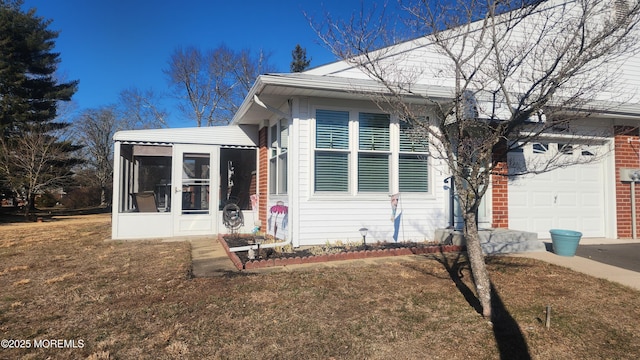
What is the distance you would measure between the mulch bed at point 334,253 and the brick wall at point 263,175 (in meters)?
2.11

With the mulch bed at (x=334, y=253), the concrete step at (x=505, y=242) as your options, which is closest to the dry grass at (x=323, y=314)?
the mulch bed at (x=334, y=253)

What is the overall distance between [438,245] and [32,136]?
70.7ft

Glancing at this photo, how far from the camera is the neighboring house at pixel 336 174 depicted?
6.82 metres

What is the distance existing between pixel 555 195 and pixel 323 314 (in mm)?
6558

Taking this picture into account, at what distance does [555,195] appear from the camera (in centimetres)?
798

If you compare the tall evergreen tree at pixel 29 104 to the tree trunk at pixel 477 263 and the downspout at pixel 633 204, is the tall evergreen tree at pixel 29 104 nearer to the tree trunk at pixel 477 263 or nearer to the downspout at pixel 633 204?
the tree trunk at pixel 477 263

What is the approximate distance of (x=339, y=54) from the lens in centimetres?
458

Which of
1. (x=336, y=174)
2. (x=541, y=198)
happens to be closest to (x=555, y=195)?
(x=541, y=198)

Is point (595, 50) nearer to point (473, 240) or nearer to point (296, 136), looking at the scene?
point (473, 240)

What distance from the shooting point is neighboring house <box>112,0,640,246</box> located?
269 inches

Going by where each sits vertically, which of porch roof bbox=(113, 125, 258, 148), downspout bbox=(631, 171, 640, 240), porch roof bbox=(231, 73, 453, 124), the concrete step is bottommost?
the concrete step

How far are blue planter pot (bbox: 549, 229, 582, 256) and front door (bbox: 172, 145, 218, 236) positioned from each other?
718cm

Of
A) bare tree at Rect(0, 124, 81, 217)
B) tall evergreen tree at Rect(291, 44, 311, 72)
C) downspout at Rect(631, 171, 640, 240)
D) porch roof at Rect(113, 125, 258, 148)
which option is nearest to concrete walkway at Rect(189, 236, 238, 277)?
porch roof at Rect(113, 125, 258, 148)

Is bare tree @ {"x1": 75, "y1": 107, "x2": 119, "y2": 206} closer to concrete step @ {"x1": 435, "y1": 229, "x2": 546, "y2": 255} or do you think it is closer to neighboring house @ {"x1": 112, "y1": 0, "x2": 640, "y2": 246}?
neighboring house @ {"x1": 112, "y1": 0, "x2": 640, "y2": 246}
